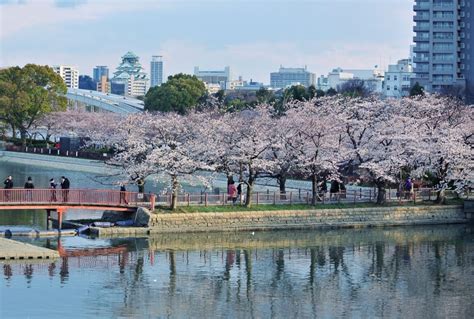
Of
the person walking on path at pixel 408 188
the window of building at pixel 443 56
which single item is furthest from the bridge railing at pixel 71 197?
the window of building at pixel 443 56

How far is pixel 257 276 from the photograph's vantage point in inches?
1190

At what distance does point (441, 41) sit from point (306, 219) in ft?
221

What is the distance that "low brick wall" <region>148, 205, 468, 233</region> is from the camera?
37.9 meters

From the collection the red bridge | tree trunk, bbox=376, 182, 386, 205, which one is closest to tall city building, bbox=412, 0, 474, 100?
tree trunk, bbox=376, 182, 386, 205

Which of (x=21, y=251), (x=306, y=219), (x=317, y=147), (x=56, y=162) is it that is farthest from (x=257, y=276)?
(x=56, y=162)

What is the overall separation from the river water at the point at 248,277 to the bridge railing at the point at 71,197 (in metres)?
2.10

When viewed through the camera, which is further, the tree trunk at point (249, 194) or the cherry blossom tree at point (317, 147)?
the cherry blossom tree at point (317, 147)

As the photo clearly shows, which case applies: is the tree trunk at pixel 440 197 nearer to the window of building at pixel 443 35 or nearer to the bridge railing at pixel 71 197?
the bridge railing at pixel 71 197

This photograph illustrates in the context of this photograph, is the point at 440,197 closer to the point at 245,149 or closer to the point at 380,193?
the point at 380,193

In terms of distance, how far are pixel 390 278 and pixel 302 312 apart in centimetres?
607

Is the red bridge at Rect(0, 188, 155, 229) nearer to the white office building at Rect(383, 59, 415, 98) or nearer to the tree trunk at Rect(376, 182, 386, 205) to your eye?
the tree trunk at Rect(376, 182, 386, 205)

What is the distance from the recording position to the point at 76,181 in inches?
2315

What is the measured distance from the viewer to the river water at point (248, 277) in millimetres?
25438

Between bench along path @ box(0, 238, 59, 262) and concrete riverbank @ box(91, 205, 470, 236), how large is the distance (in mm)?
4932
